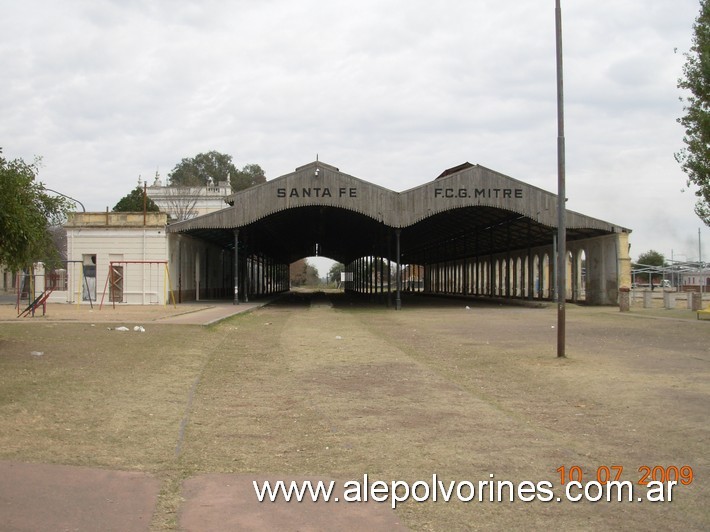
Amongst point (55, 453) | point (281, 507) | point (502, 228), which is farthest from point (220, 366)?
point (502, 228)

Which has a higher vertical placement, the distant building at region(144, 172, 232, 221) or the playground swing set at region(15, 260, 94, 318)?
the distant building at region(144, 172, 232, 221)

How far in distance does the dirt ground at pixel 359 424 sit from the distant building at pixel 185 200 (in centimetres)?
6591

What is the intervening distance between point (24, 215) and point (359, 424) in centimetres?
851

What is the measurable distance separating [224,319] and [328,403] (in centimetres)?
1720

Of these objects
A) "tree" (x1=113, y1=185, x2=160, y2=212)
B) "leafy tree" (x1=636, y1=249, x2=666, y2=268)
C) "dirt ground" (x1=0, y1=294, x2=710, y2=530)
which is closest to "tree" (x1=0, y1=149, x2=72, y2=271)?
"dirt ground" (x1=0, y1=294, x2=710, y2=530)

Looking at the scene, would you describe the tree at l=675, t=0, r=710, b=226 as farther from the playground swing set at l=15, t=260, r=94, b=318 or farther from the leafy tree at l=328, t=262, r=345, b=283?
the leafy tree at l=328, t=262, r=345, b=283

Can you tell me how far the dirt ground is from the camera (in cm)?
504

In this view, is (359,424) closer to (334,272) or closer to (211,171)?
(211,171)

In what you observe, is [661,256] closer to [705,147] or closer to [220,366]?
[705,147]

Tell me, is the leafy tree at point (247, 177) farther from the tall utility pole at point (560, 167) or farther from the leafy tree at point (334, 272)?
the tall utility pole at point (560, 167)

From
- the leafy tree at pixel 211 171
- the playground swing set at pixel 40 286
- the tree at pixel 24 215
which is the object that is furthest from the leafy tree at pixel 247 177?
the tree at pixel 24 215

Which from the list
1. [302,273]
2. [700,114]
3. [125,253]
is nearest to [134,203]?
[125,253]

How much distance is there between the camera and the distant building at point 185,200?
262 ft

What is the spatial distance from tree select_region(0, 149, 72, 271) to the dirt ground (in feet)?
6.33
